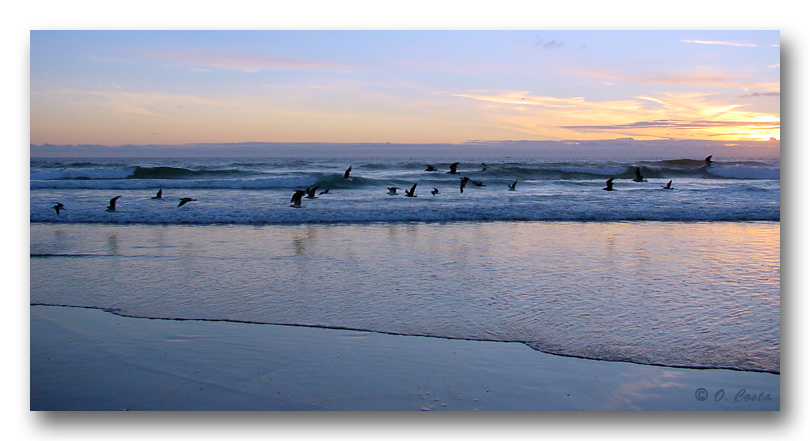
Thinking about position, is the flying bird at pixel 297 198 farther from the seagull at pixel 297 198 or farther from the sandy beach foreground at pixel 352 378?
the sandy beach foreground at pixel 352 378

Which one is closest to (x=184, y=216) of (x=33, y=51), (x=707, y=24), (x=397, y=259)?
(x=397, y=259)

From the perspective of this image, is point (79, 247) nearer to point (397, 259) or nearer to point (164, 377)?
point (397, 259)

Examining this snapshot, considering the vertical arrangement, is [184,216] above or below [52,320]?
above

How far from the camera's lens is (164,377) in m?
4.40

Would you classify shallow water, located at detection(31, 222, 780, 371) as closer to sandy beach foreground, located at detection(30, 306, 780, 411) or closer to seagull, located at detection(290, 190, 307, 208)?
sandy beach foreground, located at detection(30, 306, 780, 411)

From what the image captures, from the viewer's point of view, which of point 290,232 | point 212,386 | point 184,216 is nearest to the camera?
point 212,386

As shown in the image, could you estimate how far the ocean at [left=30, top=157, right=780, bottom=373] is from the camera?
524 cm

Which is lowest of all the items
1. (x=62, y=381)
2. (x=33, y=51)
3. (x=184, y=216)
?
(x=62, y=381)

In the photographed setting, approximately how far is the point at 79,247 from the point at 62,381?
5.51 metres

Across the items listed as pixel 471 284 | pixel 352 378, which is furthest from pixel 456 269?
pixel 352 378

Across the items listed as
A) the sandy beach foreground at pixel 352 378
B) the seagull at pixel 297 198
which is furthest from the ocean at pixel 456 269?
the seagull at pixel 297 198

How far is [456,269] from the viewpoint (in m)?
7.49
